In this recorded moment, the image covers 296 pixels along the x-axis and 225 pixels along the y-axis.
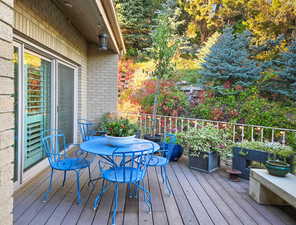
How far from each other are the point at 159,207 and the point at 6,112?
1931mm

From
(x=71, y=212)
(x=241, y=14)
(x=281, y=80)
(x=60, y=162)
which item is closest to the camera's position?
(x=71, y=212)

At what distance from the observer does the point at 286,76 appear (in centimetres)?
721

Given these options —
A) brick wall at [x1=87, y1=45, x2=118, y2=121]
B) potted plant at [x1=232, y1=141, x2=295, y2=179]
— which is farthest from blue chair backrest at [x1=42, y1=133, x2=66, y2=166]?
potted plant at [x1=232, y1=141, x2=295, y2=179]

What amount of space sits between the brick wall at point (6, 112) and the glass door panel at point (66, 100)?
303 centimetres

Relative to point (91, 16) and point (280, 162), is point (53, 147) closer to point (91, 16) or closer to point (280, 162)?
point (91, 16)

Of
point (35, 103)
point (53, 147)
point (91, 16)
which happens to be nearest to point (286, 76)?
point (91, 16)

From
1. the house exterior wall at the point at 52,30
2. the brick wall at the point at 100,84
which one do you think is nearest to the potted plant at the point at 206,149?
the brick wall at the point at 100,84

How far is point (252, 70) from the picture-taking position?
7.63 meters

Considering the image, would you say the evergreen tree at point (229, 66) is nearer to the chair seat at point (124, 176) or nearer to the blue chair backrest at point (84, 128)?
the blue chair backrest at point (84, 128)

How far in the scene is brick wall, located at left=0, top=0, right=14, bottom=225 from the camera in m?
1.08

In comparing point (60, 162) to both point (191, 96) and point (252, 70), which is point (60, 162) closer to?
point (191, 96)

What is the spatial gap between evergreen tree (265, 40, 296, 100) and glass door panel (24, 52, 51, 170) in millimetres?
7272

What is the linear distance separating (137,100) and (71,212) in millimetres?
6029

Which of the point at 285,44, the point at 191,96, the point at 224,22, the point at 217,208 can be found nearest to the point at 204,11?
the point at 224,22
